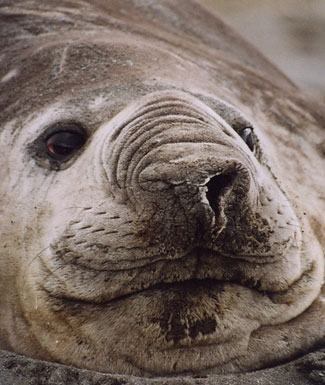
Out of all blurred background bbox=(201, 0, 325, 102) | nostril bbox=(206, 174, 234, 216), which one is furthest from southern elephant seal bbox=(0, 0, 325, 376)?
blurred background bbox=(201, 0, 325, 102)

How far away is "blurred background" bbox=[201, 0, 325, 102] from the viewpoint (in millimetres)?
9266

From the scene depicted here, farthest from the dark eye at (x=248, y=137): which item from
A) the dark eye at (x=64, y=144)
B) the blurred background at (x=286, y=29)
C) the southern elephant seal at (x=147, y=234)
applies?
the blurred background at (x=286, y=29)

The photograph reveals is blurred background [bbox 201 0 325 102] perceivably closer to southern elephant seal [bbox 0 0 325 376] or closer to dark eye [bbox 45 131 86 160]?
southern elephant seal [bbox 0 0 325 376]

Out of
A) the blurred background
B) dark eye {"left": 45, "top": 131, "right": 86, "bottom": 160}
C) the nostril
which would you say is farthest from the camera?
the blurred background

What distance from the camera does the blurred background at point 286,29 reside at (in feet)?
30.4

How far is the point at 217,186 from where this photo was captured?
7.75ft

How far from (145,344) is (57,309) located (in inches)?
15.0

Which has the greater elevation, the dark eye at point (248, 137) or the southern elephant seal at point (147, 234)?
the dark eye at point (248, 137)

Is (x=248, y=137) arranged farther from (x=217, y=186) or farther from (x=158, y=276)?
(x=158, y=276)

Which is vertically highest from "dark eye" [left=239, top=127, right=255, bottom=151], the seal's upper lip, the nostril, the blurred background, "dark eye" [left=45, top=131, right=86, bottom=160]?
the blurred background

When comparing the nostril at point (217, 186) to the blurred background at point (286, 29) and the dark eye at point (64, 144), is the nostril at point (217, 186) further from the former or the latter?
the blurred background at point (286, 29)

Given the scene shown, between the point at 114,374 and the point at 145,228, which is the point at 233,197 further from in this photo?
the point at 114,374

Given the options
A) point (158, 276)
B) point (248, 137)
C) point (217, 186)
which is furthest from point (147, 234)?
point (248, 137)

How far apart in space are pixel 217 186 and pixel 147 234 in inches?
12.0
